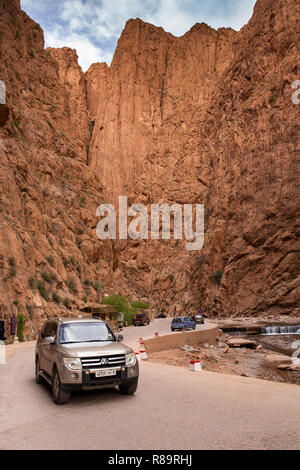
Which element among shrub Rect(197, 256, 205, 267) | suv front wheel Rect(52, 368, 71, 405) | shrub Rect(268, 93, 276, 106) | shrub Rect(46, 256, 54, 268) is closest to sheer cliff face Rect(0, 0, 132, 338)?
shrub Rect(46, 256, 54, 268)

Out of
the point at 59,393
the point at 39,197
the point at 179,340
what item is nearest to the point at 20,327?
the point at 179,340

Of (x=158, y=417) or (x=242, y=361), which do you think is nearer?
(x=158, y=417)

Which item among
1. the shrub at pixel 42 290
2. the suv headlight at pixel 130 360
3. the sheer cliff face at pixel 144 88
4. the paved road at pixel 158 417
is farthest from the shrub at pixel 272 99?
the suv headlight at pixel 130 360

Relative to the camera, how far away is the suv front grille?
6945mm

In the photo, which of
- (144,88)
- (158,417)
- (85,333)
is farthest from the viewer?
(144,88)

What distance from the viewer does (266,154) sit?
5759cm

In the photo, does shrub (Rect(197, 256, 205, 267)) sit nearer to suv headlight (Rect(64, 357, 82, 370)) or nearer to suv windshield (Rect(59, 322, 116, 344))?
suv windshield (Rect(59, 322, 116, 344))

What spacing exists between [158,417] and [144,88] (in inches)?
4323

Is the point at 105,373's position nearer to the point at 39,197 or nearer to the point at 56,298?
the point at 56,298

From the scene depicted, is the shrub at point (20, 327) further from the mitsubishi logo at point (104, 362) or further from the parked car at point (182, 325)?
the mitsubishi logo at point (104, 362)

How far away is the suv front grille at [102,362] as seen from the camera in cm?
695

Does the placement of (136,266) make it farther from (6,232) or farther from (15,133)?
(6,232)

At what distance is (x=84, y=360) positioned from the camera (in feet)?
22.8

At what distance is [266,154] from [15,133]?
117ft
